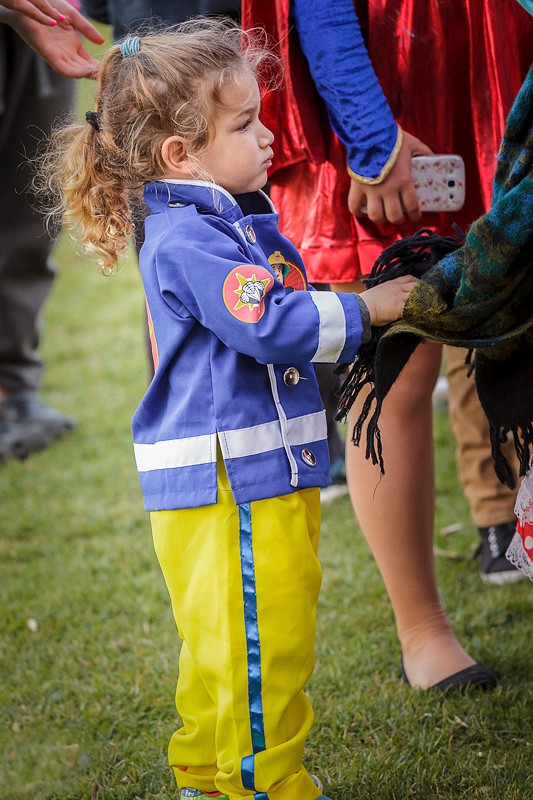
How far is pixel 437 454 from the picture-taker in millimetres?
3617

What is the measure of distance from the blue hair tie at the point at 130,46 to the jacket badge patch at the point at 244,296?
0.46 meters

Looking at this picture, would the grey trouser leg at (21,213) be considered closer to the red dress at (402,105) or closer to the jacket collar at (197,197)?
the red dress at (402,105)

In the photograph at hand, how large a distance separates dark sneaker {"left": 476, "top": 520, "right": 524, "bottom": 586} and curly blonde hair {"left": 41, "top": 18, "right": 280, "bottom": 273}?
4.56ft

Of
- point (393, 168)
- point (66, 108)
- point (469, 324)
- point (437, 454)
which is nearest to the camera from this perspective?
point (469, 324)

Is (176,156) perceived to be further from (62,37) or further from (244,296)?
(62,37)

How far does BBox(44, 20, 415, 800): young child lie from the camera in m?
1.60

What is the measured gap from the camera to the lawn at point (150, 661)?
1940mm

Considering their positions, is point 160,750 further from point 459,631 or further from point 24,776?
point 459,631

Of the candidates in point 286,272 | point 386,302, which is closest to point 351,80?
point 286,272

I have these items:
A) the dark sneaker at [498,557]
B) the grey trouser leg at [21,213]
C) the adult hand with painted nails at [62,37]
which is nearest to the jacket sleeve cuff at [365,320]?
the adult hand with painted nails at [62,37]

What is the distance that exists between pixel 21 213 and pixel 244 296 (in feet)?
9.06

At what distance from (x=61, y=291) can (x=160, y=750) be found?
4665mm

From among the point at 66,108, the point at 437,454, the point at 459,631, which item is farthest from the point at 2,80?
the point at 459,631

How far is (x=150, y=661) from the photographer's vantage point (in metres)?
2.42
